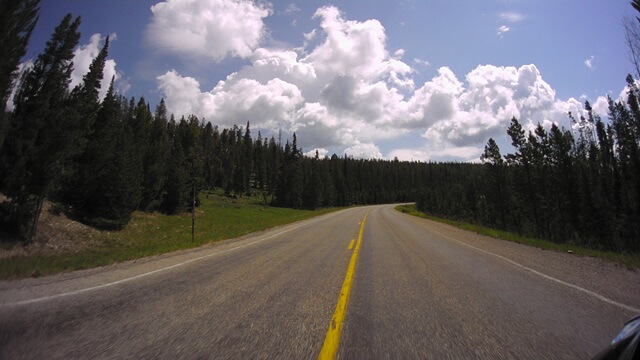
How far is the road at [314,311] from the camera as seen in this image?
3.38 metres

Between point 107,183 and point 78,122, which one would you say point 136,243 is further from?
point 78,122

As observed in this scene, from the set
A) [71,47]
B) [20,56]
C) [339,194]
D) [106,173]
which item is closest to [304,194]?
[339,194]

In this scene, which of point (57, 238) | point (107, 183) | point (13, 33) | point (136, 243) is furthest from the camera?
point (107, 183)

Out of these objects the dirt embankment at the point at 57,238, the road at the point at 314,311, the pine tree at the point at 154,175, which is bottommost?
the dirt embankment at the point at 57,238

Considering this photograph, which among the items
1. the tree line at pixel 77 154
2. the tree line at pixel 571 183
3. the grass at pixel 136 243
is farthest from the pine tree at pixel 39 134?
the tree line at pixel 571 183

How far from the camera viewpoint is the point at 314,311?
4.73 meters

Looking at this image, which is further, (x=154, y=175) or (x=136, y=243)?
(x=154, y=175)

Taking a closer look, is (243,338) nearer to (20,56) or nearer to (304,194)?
(20,56)

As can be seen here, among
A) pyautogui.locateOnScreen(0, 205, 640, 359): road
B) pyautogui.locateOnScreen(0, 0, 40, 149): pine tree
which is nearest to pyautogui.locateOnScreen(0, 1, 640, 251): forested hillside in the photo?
pyautogui.locateOnScreen(0, 0, 40, 149): pine tree

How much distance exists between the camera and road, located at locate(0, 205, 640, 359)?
133 inches

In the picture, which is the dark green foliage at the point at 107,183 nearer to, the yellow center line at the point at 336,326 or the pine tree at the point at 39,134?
the pine tree at the point at 39,134

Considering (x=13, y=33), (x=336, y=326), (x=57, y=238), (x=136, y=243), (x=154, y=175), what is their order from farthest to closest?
(x=154, y=175), (x=136, y=243), (x=57, y=238), (x=13, y=33), (x=336, y=326)

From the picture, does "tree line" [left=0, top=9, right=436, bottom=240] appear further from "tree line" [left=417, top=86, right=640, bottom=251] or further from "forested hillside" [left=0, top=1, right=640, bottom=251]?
"tree line" [left=417, top=86, right=640, bottom=251]

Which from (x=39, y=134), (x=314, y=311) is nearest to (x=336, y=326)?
(x=314, y=311)
